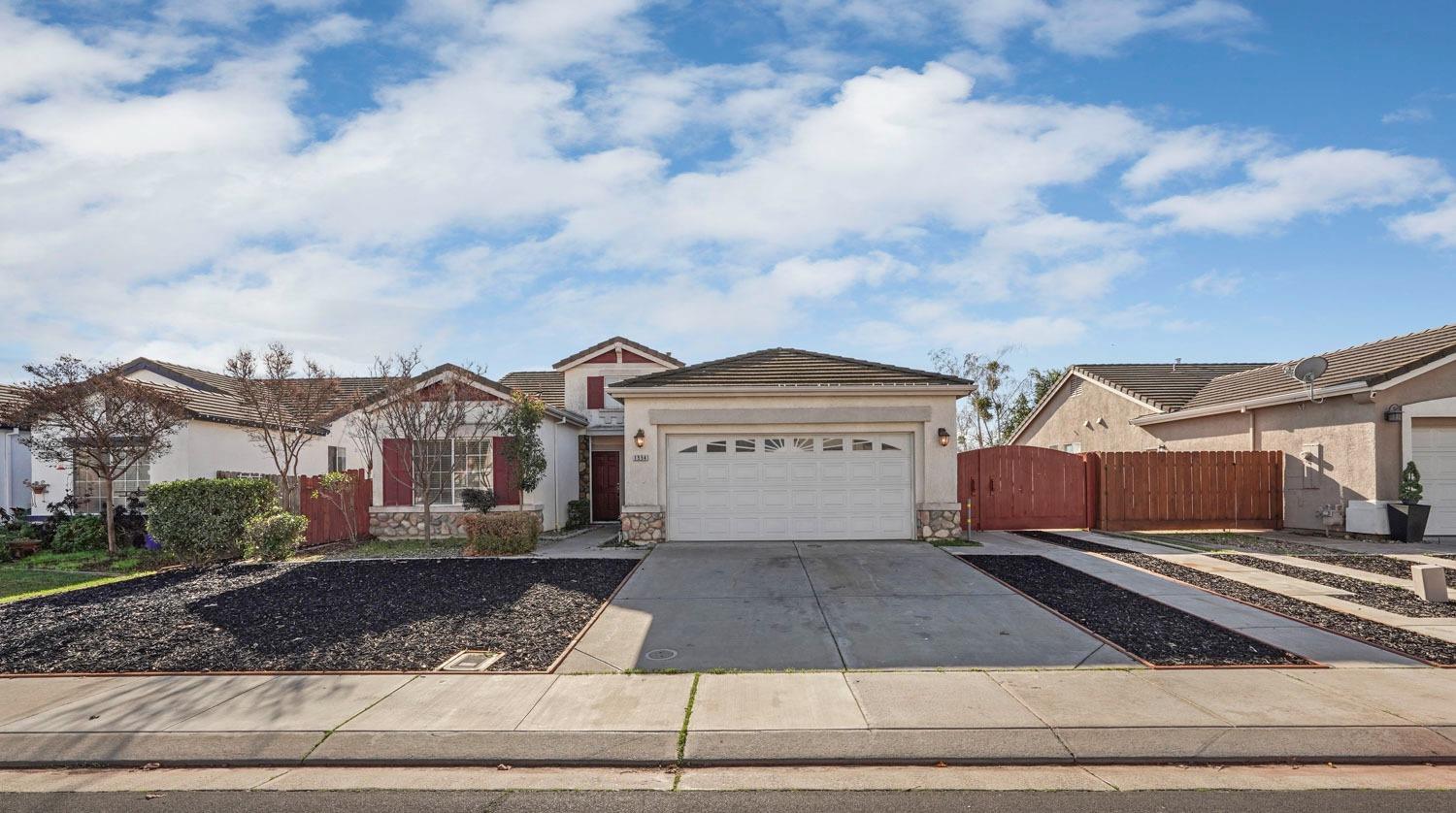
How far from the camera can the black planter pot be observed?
47.6 ft

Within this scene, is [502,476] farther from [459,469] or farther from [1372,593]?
[1372,593]

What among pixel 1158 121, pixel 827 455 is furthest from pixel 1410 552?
pixel 827 455

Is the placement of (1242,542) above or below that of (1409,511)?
below

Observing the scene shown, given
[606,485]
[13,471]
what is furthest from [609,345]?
[13,471]

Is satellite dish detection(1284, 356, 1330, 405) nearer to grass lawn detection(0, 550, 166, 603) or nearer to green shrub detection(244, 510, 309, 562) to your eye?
green shrub detection(244, 510, 309, 562)

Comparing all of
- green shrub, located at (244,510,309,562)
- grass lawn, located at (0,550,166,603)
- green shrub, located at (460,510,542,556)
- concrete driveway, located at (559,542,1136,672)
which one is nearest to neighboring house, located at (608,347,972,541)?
green shrub, located at (460,510,542,556)

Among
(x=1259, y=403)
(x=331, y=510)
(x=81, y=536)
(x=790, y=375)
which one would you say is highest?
(x=790, y=375)

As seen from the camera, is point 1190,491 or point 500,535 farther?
point 1190,491

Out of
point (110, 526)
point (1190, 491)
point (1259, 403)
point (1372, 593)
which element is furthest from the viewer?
point (1259, 403)

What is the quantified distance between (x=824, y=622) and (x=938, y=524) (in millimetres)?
6917

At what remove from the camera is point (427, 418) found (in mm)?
15945

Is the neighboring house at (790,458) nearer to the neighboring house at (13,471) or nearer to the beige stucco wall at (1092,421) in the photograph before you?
the beige stucco wall at (1092,421)

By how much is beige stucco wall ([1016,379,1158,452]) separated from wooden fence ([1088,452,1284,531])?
172 inches

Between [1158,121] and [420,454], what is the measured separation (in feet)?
49.0
